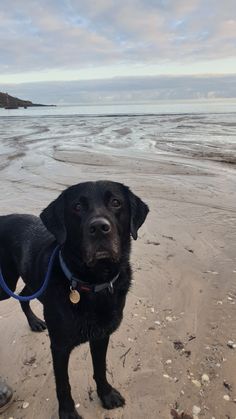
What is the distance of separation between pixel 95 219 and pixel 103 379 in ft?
5.36

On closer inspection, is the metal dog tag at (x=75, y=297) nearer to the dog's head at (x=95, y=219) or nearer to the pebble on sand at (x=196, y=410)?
the dog's head at (x=95, y=219)

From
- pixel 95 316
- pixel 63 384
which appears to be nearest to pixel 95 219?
pixel 95 316

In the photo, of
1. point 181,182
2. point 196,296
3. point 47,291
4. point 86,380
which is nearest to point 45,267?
point 47,291

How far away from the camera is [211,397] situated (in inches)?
150

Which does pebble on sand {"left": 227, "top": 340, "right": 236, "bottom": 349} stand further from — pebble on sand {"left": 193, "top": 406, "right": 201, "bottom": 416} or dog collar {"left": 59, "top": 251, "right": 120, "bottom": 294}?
dog collar {"left": 59, "top": 251, "right": 120, "bottom": 294}

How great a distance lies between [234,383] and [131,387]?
96 cm

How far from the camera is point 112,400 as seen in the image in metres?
3.81

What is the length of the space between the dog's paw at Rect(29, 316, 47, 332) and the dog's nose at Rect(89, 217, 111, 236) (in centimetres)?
201

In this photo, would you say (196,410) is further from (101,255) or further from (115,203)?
(115,203)

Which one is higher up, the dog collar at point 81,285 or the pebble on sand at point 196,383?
the dog collar at point 81,285

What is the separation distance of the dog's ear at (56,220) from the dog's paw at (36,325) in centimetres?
167

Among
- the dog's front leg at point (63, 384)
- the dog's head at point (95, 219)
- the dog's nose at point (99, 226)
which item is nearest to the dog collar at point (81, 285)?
the dog's head at point (95, 219)

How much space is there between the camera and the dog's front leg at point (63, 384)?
354 centimetres

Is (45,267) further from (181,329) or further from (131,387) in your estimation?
(181,329)
